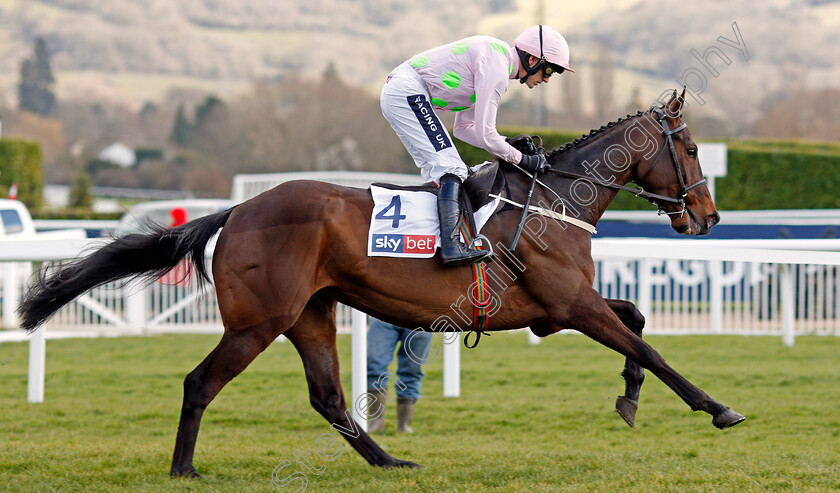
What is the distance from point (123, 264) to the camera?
4574 mm

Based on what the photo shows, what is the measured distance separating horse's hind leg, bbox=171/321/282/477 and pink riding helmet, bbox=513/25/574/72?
1739 millimetres

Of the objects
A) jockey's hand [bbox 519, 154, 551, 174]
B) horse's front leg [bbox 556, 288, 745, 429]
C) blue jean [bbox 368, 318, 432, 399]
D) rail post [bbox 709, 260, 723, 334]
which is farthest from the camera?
rail post [bbox 709, 260, 723, 334]

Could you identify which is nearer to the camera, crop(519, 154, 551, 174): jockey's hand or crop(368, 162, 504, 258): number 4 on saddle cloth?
crop(368, 162, 504, 258): number 4 on saddle cloth

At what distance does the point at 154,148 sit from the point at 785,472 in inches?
2951

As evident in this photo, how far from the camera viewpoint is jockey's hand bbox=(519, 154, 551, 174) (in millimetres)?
4395

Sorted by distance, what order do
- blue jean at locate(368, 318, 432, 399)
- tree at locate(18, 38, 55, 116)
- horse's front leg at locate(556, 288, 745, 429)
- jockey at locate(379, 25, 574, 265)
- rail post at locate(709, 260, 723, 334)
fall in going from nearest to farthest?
horse's front leg at locate(556, 288, 745, 429) → jockey at locate(379, 25, 574, 265) → blue jean at locate(368, 318, 432, 399) → rail post at locate(709, 260, 723, 334) → tree at locate(18, 38, 55, 116)

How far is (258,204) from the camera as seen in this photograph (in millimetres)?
4336

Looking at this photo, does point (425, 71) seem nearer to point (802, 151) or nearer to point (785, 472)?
point (785, 472)

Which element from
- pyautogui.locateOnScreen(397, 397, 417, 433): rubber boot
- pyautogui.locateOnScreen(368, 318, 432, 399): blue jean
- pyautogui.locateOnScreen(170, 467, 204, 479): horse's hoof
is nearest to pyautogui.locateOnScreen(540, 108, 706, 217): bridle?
pyautogui.locateOnScreen(368, 318, 432, 399): blue jean

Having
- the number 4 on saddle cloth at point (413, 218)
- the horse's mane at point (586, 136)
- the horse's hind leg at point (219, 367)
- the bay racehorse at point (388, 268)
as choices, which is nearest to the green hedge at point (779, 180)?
the horse's mane at point (586, 136)

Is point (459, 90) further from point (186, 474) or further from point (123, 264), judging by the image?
point (186, 474)

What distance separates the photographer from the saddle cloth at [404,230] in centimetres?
423

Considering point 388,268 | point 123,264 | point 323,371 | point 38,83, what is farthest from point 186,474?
point 38,83

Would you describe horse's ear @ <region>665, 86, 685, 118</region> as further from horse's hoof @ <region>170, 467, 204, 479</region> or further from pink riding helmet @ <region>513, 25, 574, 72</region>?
horse's hoof @ <region>170, 467, 204, 479</region>
